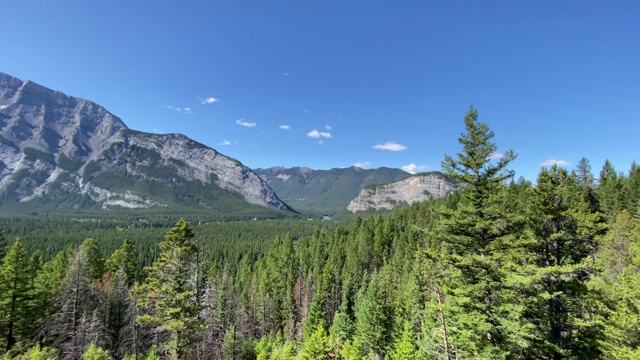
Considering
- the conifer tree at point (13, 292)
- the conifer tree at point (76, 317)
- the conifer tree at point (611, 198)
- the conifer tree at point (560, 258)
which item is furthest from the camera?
the conifer tree at point (611, 198)

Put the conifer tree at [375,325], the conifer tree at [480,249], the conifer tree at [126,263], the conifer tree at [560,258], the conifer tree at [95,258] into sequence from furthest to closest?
the conifer tree at [126,263], the conifer tree at [95,258], the conifer tree at [375,325], the conifer tree at [560,258], the conifer tree at [480,249]

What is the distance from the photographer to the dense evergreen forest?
39.5ft

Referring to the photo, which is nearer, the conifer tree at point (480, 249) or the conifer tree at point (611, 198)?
the conifer tree at point (480, 249)

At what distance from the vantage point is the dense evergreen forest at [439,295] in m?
12.0

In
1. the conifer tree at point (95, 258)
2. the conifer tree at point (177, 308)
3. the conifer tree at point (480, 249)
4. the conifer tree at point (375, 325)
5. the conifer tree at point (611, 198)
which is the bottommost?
the conifer tree at point (375, 325)

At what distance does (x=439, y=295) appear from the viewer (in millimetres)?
18016

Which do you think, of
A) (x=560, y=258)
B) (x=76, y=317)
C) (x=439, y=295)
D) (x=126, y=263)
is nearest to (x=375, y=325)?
(x=439, y=295)

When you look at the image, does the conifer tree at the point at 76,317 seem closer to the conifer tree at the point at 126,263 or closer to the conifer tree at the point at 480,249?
the conifer tree at the point at 126,263

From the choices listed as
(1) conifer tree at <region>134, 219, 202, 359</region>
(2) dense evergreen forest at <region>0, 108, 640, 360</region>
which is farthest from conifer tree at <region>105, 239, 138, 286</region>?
(1) conifer tree at <region>134, 219, 202, 359</region>

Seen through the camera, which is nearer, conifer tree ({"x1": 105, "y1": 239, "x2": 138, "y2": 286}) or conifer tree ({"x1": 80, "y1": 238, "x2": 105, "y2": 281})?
conifer tree ({"x1": 80, "y1": 238, "x2": 105, "y2": 281})

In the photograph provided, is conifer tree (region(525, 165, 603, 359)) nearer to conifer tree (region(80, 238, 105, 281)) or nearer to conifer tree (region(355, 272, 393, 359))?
conifer tree (region(355, 272, 393, 359))

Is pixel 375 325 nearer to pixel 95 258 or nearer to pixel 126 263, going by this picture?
pixel 126 263

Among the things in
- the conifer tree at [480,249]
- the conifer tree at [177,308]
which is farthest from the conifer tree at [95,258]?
the conifer tree at [480,249]

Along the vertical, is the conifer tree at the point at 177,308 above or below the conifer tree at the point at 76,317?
above
